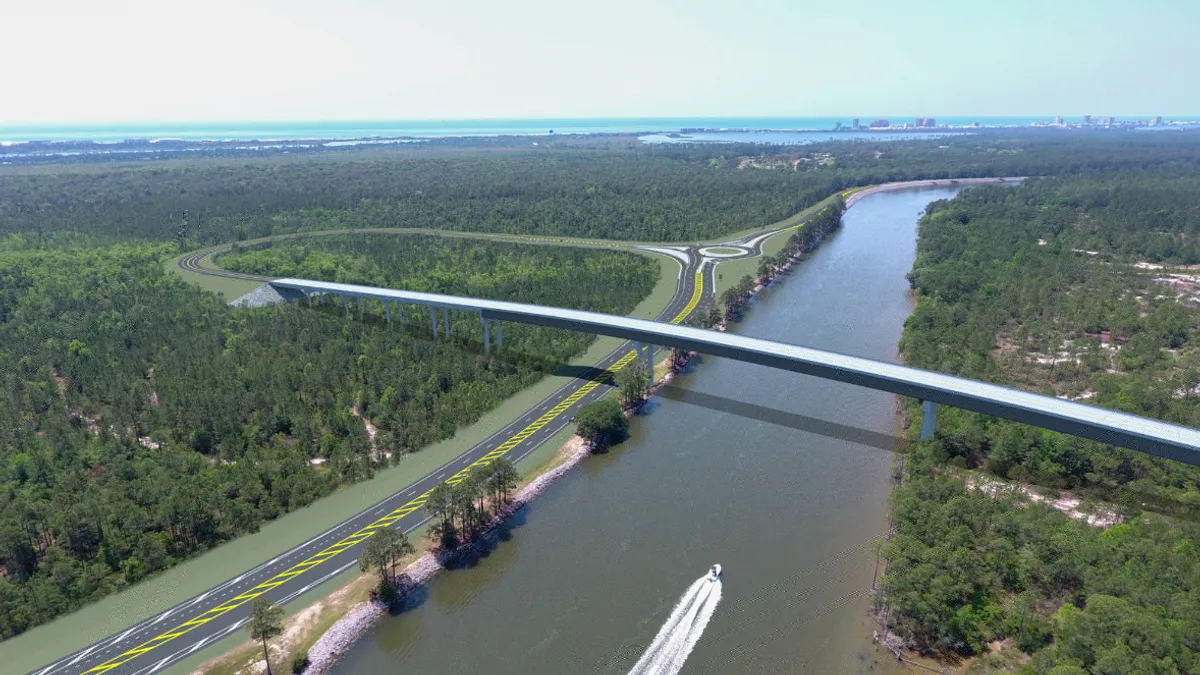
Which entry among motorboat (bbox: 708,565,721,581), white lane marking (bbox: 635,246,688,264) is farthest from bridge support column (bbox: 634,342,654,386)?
white lane marking (bbox: 635,246,688,264)

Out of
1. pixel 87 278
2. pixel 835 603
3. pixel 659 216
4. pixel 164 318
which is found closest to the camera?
pixel 835 603

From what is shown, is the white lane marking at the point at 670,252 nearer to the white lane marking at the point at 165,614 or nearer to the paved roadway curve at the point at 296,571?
the paved roadway curve at the point at 296,571

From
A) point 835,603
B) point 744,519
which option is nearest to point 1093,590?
point 835,603

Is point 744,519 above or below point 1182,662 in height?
below

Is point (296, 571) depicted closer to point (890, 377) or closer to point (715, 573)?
point (715, 573)

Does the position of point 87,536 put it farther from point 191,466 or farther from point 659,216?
point 659,216
